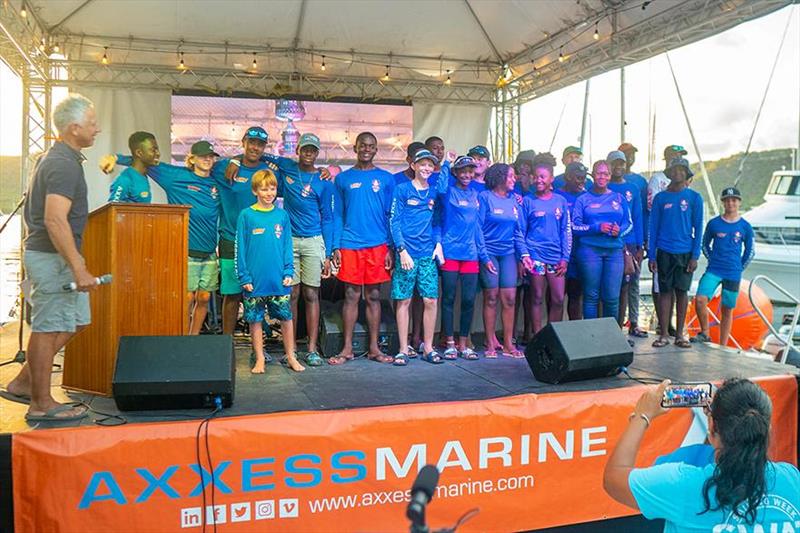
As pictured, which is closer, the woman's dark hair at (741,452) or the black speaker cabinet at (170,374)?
the woman's dark hair at (741,452)

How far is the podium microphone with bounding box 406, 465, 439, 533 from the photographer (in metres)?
1.26

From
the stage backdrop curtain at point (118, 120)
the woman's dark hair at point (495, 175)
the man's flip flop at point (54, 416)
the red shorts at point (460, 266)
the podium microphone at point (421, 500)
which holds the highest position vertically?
the stage backdrop curtain at point (118, 120)

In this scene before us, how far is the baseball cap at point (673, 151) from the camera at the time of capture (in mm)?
Result: 5902

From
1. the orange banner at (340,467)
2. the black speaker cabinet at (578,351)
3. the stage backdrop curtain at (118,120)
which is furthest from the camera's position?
the stage backdrop curtain at (118,120)

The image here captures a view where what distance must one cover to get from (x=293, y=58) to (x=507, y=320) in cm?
620

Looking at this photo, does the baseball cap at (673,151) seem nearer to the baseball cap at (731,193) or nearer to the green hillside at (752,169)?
the baseball cap at (731,193)

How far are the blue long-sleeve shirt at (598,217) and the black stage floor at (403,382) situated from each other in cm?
100

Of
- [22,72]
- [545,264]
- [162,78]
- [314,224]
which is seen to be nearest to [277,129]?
[162,78]

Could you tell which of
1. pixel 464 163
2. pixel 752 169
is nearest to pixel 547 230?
pixel 464 163

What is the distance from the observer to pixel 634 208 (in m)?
5.96

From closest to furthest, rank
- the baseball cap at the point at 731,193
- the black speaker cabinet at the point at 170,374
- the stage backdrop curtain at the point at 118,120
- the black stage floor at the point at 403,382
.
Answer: the black speaker cabinet at the point at 170,374 < the black stage floor at the point at 403,382 < the baseball cap at the point at 731,193 < the stage backdrop curtain at the point at 118,120

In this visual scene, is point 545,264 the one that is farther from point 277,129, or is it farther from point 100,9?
point 100,9

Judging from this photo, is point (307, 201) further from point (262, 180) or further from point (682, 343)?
point (682, 343)

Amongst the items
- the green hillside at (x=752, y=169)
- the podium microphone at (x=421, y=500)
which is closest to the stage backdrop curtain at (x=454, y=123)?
the podium microphone at (x=421, y=500)
